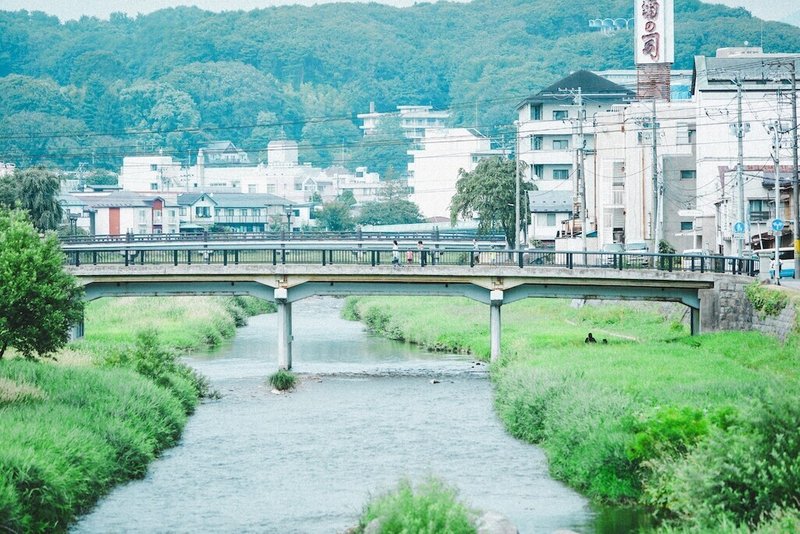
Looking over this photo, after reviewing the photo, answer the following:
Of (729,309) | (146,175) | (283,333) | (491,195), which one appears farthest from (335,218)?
(729,309)

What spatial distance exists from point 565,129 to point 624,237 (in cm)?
2126

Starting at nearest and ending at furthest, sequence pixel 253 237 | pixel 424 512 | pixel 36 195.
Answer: pixel 424 512, pixel 253 237, pixel 36 195

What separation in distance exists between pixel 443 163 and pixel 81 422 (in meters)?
126

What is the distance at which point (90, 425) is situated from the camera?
32.6 metres

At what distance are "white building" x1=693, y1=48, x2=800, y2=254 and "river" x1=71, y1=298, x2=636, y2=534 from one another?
20.7 m

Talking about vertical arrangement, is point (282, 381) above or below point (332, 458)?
above

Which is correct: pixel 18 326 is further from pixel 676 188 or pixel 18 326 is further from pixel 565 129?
pixel 565 129

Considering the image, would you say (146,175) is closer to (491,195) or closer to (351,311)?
(351,311)

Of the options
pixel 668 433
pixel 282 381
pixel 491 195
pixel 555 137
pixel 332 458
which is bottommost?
pixel 332 458

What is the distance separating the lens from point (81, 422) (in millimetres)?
32406

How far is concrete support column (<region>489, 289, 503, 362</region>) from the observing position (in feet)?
177

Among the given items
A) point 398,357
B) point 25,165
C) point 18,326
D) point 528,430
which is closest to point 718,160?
point 398,357

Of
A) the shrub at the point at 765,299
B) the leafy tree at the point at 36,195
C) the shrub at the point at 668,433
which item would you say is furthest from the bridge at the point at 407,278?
the leafy tree at the point at 36,195

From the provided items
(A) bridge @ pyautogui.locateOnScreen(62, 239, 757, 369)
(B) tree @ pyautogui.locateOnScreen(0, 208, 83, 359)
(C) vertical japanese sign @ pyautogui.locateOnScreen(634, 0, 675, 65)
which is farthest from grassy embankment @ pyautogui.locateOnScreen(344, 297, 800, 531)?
(C) vertical japanese sign @ pyautogui.locateOnScreen(634, 0, 675, 65)
